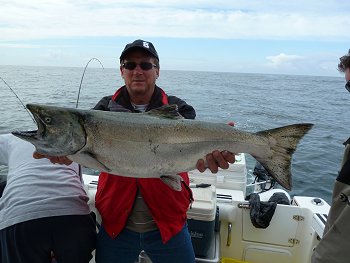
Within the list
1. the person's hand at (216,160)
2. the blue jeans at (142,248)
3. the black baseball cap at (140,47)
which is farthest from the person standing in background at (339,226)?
the black baseball cap at (140,47)

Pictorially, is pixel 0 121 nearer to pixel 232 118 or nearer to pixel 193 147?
pixel 232 118

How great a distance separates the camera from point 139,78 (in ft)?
11.2

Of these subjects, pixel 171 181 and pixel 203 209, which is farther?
pixel 203 209

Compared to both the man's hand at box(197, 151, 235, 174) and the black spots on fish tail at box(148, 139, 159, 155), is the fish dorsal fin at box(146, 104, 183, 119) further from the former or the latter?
the man's hand at box(197, 151, 235, 174)

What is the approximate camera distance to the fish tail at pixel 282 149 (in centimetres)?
304

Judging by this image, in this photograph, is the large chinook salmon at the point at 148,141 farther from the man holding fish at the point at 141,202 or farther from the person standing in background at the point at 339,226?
the person standing in background at the point at 339,226

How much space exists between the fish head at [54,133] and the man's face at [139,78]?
2.56 feet

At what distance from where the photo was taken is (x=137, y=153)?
9.74ft

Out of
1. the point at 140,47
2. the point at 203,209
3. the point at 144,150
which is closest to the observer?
the point at 144,150

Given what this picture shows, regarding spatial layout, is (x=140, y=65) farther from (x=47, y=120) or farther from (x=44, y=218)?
(x=44, y=218)

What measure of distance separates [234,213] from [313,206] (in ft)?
3.86

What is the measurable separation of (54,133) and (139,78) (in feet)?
3.25

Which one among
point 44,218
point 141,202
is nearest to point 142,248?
point 141,202

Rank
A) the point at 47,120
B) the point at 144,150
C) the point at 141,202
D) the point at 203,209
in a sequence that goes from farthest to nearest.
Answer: the point at 203,209
the point at 141,202
the point at 144,150
the point at 47,120
